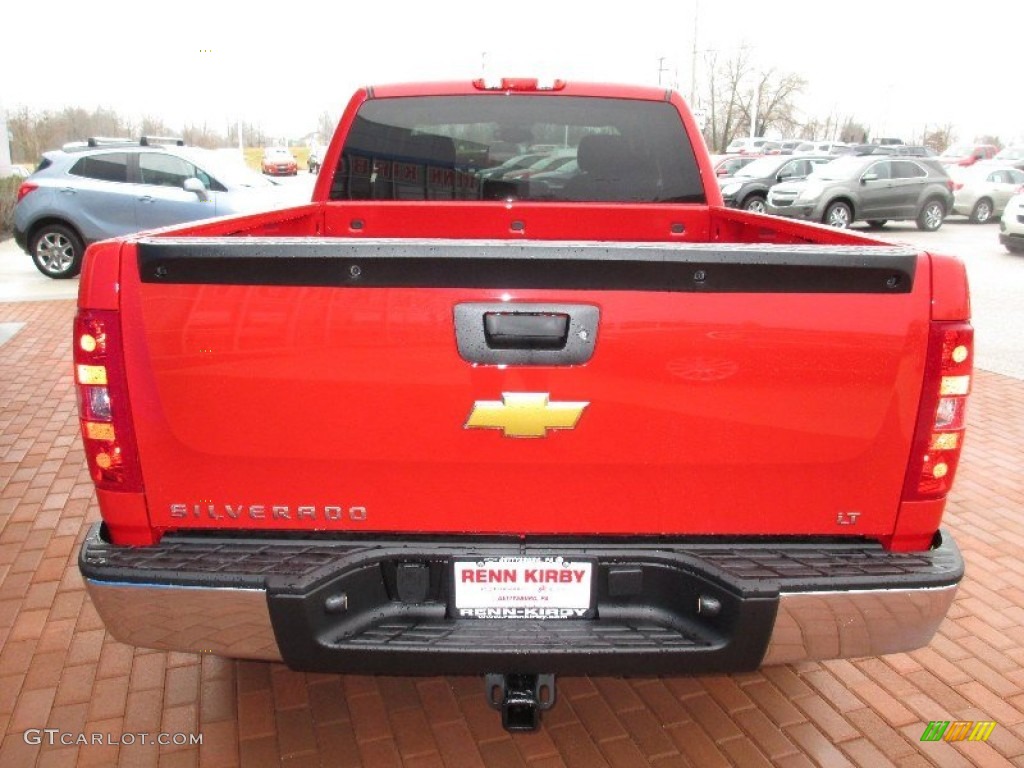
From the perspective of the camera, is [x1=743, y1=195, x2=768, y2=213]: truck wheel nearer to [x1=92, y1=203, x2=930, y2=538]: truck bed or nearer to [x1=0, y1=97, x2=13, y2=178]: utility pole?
[x1=0, y1=97, x2=13, y2=178]: utility pole

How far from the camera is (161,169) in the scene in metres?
11.8

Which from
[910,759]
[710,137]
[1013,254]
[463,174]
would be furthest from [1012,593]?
[710,137]

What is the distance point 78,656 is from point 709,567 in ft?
8.14

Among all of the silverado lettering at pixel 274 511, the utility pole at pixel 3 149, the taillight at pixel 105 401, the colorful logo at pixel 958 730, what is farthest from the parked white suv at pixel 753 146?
the taillight at pixel 105 401

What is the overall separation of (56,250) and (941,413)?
12.7 m

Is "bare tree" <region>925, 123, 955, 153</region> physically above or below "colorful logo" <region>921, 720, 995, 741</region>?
above

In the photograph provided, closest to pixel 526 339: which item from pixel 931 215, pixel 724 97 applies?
pixel 931 215

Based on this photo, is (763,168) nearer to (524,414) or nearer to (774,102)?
(524,414)

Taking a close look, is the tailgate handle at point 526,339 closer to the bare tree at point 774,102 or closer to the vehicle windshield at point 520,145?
the vehicle windshield at point 520,145

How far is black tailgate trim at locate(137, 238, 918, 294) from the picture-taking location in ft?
6.19

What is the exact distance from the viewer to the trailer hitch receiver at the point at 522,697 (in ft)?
7.92

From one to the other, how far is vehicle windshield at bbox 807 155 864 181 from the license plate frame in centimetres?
1813

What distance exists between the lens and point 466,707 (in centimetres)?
285

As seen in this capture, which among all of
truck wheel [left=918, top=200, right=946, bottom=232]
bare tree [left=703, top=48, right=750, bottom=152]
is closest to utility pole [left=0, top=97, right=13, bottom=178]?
truck wheel [left=918, top=200, right=946, bottom=232]
